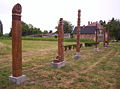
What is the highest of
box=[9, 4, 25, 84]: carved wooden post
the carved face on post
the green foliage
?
the green foliage

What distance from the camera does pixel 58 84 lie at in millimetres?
7012

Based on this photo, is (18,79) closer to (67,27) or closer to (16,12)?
(16,12)

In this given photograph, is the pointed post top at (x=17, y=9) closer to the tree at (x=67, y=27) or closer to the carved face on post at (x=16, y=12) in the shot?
the carved face on post at (x=16, y=12)

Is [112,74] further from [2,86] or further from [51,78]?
[2,86]

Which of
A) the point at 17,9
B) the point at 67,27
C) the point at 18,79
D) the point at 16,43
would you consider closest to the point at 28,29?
the point at 67,27

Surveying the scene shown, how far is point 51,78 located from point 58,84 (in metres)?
0.91

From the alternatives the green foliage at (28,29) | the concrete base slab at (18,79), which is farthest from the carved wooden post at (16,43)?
the green foliage at (28,29)

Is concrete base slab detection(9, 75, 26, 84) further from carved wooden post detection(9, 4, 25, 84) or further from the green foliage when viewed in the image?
the green foliage

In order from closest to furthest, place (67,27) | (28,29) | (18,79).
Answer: (18,79) < (28,29) < (67,27)

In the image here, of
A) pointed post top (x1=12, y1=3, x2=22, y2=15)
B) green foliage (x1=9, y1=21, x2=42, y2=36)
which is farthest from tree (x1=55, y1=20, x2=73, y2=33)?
pointed post top (x1=12, y1=3, x2=22, y2=15)

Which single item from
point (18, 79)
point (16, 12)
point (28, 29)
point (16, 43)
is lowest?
point (18, 79)

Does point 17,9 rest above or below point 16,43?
above

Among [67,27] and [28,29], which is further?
[67,27]

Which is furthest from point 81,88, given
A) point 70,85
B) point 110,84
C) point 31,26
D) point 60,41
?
point 31,26
